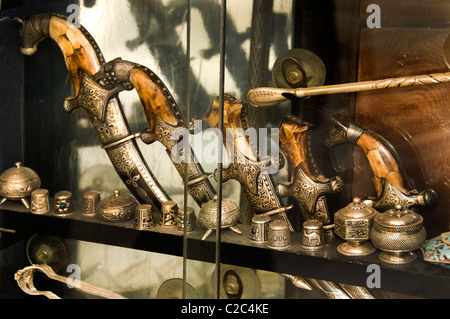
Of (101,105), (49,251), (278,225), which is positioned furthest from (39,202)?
(278,225)

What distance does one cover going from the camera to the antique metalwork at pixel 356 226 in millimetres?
1148

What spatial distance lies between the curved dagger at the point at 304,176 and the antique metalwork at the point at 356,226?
66 mm

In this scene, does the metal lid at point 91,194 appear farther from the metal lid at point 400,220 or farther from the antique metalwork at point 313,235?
the metal lid at point 400,220

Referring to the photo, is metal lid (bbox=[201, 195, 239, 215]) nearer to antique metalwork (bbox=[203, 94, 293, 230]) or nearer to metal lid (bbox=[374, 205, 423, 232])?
antique metalwork (bbox=[203, 94, 293, 230])

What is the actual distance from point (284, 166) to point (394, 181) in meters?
0.26

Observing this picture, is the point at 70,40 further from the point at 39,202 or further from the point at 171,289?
the point at 171,289

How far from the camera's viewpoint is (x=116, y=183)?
4.98 feet

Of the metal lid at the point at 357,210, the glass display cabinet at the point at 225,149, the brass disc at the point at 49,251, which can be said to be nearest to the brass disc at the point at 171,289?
the glass display cabinet at the point at 225,149

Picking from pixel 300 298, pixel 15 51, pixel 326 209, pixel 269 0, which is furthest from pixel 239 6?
pixel 15 51

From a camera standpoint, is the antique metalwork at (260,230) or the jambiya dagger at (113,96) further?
the jambiya dagger at (113,96)

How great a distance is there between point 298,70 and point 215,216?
0.37 metres

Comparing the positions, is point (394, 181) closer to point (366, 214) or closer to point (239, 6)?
point (366, 214)

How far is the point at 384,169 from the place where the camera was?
1.16 meters

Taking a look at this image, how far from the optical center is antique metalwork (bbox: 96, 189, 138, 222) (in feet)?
4.55
